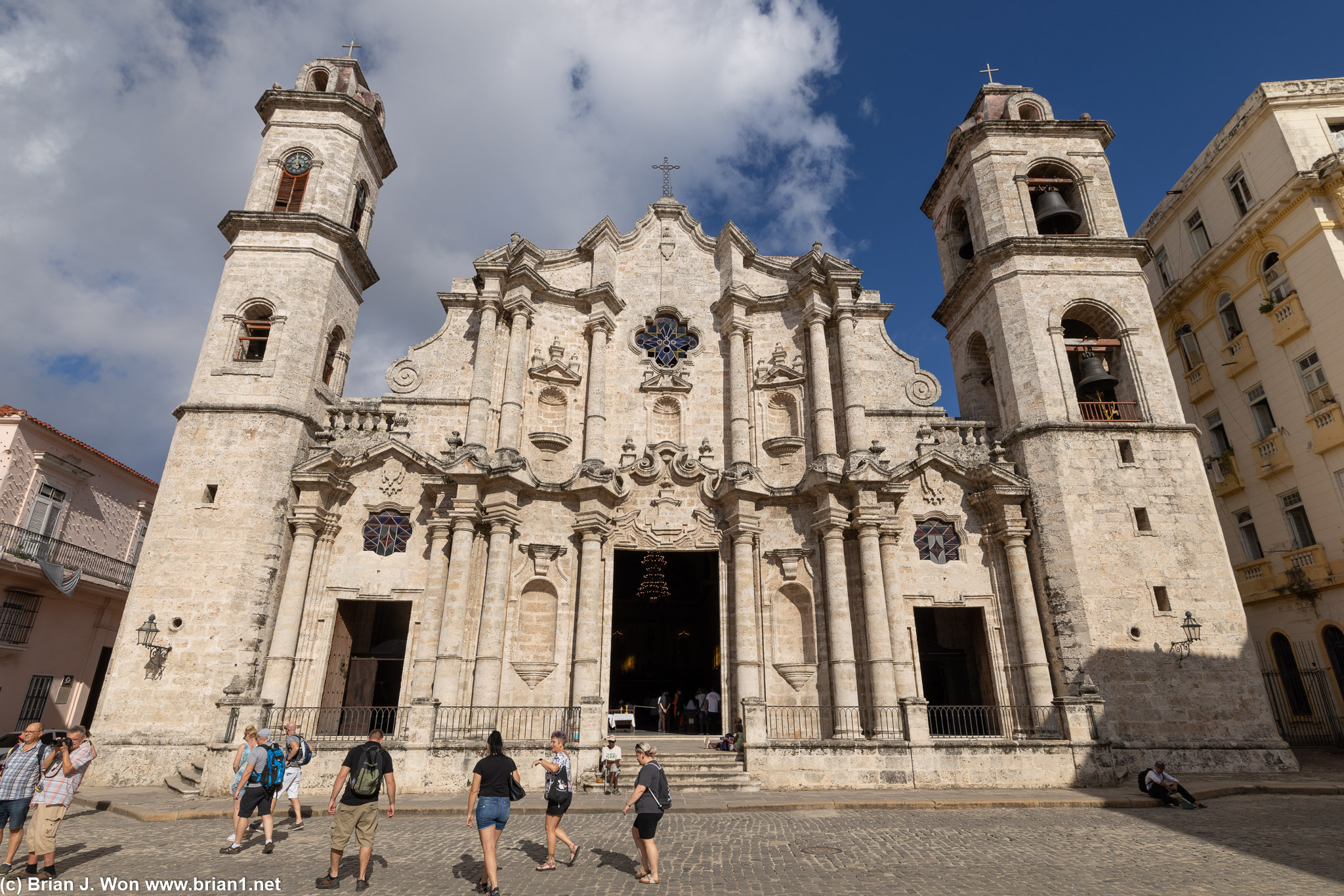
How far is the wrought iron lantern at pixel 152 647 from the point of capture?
15234 mm

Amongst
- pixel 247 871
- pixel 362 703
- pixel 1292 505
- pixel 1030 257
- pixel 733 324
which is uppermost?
pixel 1030 257

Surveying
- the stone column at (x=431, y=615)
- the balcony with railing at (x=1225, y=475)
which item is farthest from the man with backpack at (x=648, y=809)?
the balcony with railing at (x=1225, y=475)

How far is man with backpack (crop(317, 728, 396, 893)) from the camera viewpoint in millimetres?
7316

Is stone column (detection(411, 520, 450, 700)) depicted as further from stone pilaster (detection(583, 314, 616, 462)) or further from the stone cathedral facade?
stone pilaster (detection(583, 314, 616, 462))

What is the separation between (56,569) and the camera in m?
19.2

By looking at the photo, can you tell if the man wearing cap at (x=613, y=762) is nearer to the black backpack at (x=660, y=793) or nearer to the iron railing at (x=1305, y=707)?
the black backpack at (x=660, y=793)

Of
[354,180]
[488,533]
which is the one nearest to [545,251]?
[354,180]

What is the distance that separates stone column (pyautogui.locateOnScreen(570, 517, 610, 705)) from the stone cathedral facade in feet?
0.29

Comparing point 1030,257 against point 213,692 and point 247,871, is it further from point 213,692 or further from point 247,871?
point 213,692

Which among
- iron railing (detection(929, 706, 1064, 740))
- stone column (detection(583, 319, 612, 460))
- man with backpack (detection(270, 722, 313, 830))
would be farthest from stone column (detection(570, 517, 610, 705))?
iron railing (detection(929, 706, 1064, 740))

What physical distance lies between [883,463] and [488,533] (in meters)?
10.4

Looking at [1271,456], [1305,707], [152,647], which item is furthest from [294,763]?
[1271,456]

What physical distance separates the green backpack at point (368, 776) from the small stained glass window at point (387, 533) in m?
10.9

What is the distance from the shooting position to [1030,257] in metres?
19.8
